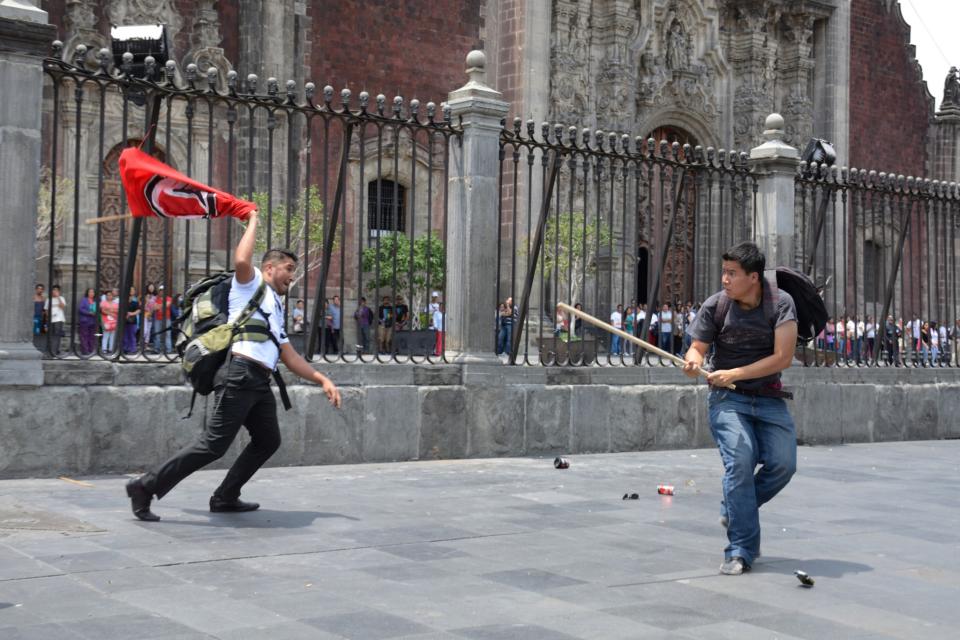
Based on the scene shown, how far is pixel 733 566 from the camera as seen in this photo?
5910mm

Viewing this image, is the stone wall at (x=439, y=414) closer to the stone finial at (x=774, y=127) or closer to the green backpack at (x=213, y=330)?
the green backpack at (x=213, y=330)

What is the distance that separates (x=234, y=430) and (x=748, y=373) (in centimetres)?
277

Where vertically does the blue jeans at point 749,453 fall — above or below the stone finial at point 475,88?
below

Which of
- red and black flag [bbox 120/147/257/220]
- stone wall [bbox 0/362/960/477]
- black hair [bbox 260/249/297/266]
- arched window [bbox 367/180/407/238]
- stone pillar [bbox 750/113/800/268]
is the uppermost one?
arched window [bbox 367/180/407/238]

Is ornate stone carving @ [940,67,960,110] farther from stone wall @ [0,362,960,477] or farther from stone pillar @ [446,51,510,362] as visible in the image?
stone pillar @ [446,51,510,362]

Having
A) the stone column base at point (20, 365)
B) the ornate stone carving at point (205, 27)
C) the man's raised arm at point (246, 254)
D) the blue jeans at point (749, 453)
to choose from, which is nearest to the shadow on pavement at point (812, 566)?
the blue jeans at point (749, 453)

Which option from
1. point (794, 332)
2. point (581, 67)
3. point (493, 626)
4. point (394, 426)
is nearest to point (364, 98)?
point (394, 426)

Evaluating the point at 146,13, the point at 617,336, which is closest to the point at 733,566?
the point at 617,336

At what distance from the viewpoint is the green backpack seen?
693cm

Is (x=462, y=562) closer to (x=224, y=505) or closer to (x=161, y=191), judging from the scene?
(x=224, y=505)

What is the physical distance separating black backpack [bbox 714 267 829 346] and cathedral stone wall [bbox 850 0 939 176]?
30.7 m

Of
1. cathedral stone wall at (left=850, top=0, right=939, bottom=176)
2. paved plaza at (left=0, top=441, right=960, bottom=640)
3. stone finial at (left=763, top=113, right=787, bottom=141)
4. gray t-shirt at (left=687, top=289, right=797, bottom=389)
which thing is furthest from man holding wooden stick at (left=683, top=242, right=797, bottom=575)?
cathedral stone wall at (left=850, top=0, right=939, bottom=176)

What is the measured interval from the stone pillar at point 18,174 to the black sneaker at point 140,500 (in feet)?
6.84

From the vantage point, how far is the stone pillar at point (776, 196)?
1316 centimetres
